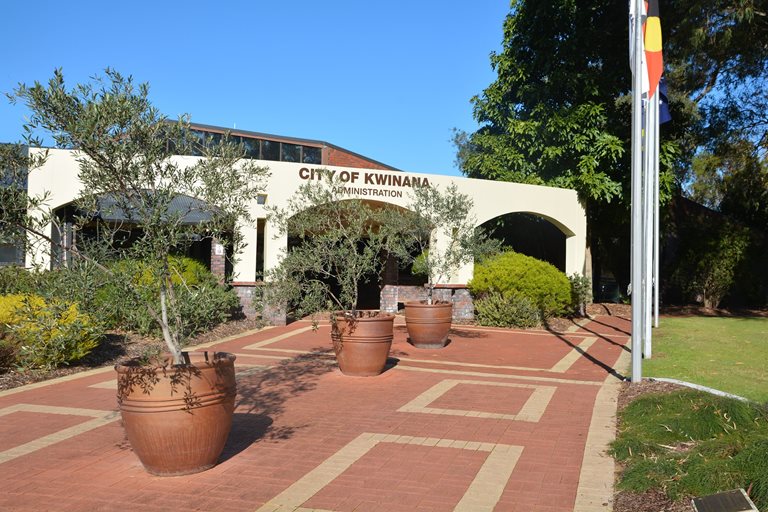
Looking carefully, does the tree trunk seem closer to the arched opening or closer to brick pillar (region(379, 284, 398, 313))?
brick pillar (region(379, 284, 398, 313))

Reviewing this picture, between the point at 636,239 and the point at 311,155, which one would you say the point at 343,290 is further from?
the point at 311,155

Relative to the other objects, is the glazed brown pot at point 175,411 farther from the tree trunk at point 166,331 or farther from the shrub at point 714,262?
the shrub at point 714,262

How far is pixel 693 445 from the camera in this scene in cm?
621

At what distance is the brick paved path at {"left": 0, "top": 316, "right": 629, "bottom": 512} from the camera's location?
5344mm

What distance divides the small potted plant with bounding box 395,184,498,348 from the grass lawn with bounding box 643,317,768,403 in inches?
161

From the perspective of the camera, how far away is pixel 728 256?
2422 cm

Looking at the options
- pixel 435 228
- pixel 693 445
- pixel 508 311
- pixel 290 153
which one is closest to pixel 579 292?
pixel 508 311

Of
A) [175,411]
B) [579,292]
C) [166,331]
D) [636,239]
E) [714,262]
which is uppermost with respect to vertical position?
[714,262]

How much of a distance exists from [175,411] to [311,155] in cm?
2671

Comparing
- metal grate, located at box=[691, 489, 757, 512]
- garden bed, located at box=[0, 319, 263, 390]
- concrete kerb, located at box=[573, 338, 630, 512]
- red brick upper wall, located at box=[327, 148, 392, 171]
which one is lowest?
concrete kerb, located at box=[573, 338, 630, 512]

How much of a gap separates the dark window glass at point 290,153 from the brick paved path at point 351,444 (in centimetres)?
2008

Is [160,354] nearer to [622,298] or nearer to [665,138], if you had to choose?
[665,138]

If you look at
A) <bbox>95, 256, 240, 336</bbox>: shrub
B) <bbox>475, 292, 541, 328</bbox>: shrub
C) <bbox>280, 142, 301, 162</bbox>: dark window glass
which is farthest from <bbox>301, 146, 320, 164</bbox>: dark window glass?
<bbox>95, 256, 240, 336</bbox>: shrub

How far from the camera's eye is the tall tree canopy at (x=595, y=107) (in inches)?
861
